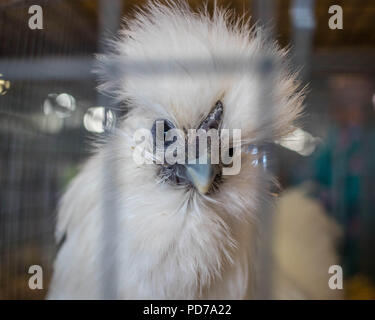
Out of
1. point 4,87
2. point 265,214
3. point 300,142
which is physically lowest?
point 265,214

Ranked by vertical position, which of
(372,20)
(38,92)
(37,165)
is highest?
(372,20)

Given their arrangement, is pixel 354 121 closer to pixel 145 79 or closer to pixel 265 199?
pixel 265 199

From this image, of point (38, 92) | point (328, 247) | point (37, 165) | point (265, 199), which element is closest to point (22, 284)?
point (37, 165)

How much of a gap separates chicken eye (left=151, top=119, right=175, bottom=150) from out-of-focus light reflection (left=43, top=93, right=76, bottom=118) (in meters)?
0.17

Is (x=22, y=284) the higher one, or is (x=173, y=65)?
(x=173, y=65)

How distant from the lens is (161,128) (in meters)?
0.54

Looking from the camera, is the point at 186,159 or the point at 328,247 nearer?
the point at 186,159

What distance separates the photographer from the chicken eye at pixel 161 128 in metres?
0.53

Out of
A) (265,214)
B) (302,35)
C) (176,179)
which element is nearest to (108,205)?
(176,179)

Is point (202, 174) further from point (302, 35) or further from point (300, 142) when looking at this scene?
point (302, 35)

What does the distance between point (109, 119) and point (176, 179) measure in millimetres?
162

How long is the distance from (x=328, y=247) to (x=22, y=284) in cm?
57

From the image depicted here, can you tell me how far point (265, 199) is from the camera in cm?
58

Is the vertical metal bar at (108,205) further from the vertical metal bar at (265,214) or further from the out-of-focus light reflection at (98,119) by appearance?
the vertical metal bar at (265,214)
